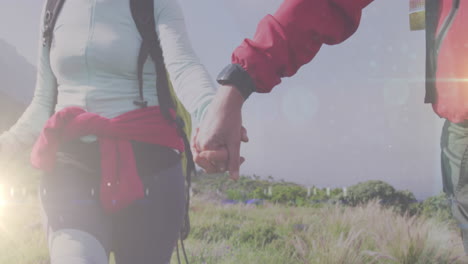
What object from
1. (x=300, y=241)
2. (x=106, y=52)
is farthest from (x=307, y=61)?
(x=300, y=241)

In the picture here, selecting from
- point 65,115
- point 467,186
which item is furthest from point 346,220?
point 65,115

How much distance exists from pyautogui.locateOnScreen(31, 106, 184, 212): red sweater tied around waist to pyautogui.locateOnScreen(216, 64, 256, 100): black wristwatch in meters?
0.71

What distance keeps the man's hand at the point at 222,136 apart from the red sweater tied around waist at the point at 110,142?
2.23ft

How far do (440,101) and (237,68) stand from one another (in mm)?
774

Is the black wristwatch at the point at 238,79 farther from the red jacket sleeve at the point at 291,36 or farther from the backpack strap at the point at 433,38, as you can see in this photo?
the backpack strap at the point at 433,38

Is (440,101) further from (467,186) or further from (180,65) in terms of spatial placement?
(180,65)

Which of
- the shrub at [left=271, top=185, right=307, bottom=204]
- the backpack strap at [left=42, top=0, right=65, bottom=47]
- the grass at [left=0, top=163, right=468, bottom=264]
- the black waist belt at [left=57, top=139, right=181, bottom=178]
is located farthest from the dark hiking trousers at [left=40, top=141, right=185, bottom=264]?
the shrub at [left=271, top=185, right=307, bottom=204]

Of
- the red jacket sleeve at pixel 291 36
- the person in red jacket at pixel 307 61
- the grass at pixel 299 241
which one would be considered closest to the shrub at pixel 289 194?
the grass at pixel 299 241

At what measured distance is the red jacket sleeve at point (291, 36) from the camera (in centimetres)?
100

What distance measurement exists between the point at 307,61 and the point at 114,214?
94cm

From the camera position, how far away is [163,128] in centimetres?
165

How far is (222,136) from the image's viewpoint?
36.2 inches

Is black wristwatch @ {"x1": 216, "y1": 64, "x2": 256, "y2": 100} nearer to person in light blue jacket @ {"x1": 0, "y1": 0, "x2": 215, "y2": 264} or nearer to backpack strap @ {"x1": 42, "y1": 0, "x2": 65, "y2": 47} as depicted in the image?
person in light blue jacket @ {"x1": 0, "y1": 0, "x2": 215, "y2": 264}

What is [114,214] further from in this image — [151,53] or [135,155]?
[151,53]
